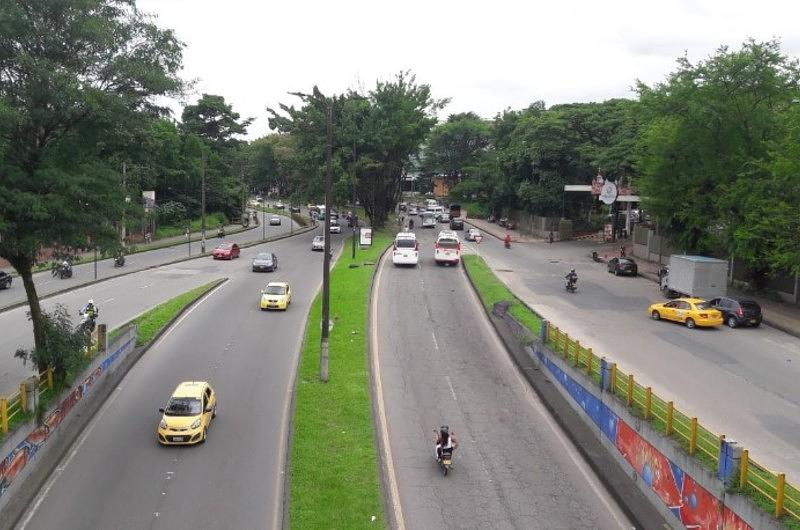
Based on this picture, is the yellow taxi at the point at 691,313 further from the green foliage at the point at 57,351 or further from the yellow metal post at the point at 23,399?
the yellow metal post at the point at 23,399

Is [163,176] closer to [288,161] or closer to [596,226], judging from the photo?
[288,161]

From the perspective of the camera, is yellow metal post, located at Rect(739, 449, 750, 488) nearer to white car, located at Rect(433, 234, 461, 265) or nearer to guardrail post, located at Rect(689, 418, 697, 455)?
guardrail post, located at Rect(689, 418, 697, 455)

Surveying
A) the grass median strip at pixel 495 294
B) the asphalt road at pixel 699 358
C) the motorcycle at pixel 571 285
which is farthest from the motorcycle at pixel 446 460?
the motorcycle at pixel 571 285

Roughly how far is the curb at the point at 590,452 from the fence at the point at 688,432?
4.39 feet

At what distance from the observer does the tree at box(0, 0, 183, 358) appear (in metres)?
17.6

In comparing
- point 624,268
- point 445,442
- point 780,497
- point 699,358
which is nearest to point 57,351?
point 445,442

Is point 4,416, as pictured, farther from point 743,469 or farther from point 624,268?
point 624,268

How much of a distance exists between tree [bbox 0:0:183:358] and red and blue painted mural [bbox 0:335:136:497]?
1.88 metres

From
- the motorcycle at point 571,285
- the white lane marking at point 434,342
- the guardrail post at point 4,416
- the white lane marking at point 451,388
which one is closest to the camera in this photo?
the guardrail post at point 4,416

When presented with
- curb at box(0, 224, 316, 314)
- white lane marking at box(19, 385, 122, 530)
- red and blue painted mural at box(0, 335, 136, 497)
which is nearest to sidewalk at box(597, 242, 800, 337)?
white lane marking at box(19, 385, 122, 530)

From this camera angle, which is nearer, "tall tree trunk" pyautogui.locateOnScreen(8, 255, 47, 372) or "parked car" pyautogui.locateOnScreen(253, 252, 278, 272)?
"tall tree trunk" pyautogui.locateOnScreen(8, 255, 47, 372)

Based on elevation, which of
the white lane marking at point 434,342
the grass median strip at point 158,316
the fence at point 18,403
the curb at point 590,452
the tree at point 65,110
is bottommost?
the curb at point 590,452

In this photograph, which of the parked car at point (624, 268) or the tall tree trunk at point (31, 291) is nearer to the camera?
the tall tree trunk at point (31, 291)

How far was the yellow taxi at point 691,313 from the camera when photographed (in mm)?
32344
